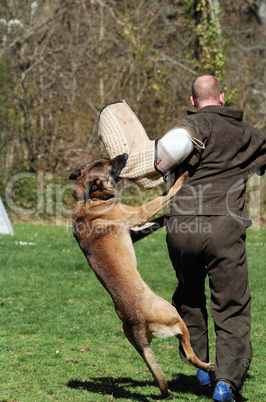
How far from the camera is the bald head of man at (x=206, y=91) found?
11.0 ft

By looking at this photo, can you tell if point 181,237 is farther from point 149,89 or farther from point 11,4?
point 11,4

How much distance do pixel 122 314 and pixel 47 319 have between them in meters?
2.62

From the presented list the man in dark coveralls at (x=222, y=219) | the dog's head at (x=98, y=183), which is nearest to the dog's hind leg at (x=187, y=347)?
the man in dark coveralls at (x=222, y=219)

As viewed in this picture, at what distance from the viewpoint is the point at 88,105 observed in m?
16.4

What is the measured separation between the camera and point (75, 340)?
198 inches

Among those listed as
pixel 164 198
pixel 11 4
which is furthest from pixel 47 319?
pixel 11 4

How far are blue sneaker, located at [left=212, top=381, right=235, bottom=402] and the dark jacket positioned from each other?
1.08 metres

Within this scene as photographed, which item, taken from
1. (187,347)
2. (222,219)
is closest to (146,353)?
(187,347)

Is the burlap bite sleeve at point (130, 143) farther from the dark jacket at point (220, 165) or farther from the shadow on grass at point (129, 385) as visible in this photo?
the shadow on grass at point (129, 385)

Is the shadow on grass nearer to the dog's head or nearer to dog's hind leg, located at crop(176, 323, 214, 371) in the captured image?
dog's hind leg, located at crop(176, 323, 214, 371)

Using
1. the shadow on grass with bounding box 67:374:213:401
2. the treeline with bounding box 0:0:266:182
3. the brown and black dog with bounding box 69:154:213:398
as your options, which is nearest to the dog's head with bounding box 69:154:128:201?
the brown and black dog with bounding box 69:154:213:398

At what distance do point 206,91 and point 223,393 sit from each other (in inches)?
76.7

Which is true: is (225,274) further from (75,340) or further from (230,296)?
(75,340)

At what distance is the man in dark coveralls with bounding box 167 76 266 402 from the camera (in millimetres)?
3252
